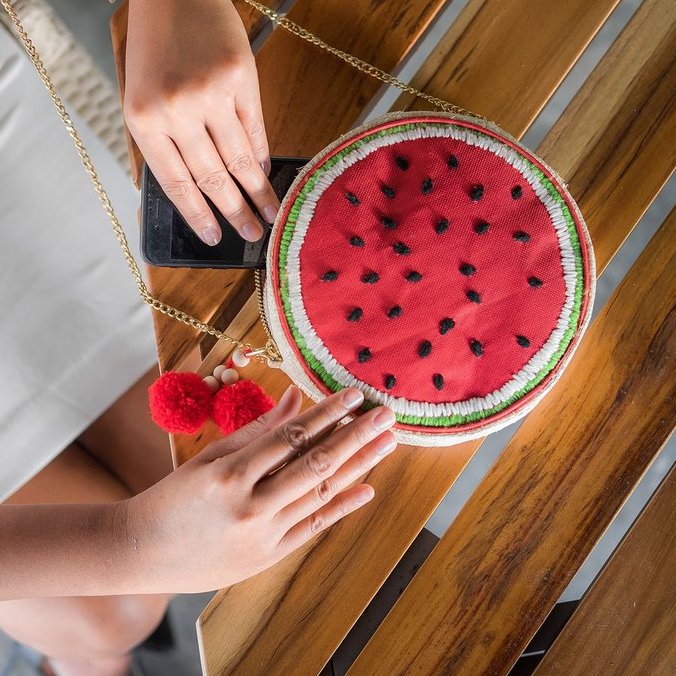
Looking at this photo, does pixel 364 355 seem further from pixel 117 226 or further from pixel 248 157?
pixel 117 226

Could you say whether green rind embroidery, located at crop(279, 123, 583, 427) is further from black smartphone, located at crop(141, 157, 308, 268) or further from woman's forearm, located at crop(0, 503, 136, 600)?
woman's forearm, located at crop(0, 503, 136, 600)

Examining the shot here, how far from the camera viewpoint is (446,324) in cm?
51

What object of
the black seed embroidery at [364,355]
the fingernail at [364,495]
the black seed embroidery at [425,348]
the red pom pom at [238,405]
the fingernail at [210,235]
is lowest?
the red pom pom at [238,405]

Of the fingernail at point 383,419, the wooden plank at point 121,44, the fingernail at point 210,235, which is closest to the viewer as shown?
the fingernail at point 383,419

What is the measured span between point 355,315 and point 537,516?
38 centimetres

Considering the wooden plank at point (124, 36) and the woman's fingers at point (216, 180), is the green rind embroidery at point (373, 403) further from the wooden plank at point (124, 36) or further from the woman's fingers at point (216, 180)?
the wooden plank at point (124, 36)

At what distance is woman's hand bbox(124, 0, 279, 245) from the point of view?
521 mm

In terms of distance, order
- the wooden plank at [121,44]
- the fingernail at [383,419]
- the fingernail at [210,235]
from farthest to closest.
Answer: the wooden plank at [121,44]
the fingernail at [210,235]
the fingernail at [383,419]

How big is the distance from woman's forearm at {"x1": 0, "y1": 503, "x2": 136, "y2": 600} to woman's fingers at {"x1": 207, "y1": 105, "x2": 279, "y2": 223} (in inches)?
13.0

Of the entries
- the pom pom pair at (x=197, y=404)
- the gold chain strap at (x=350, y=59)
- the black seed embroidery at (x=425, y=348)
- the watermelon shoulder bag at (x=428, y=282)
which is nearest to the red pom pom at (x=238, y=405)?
the pom pom pair at (x=197, y=404)

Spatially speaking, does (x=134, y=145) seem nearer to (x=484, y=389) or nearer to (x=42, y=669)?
(x=484, y=389)

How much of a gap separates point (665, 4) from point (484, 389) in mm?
566

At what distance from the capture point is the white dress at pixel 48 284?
2.50 feet

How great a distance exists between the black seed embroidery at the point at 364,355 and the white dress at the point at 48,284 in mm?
428
